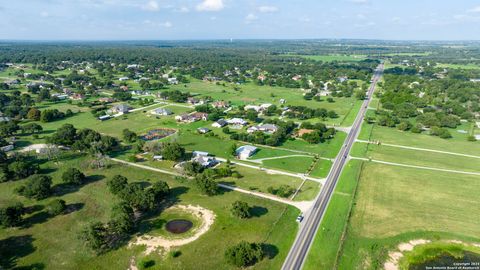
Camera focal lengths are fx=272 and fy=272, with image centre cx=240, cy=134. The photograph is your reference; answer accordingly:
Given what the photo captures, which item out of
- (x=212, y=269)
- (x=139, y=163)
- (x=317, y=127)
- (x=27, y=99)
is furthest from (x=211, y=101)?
(x=212, y=269)

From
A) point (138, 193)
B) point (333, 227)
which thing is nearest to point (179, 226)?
point (138, 193)

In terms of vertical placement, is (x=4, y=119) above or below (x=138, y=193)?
above

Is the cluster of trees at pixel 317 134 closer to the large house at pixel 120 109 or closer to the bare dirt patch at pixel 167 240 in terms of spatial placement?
the bare dirt patch at pixel 167 240

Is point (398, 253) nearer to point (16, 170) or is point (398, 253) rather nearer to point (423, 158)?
point (423, 158)

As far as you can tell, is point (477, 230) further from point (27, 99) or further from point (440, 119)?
point (27, 99)

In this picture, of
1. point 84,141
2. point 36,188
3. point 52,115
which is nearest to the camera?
point 36,188

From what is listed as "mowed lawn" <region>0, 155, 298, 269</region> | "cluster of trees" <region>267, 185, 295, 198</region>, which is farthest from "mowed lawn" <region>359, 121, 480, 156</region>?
"mowed lawn" <region>0, 155, 298, 269</region>

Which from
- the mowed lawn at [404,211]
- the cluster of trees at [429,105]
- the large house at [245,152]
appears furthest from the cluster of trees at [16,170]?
the cluster of trees at [429,105]
